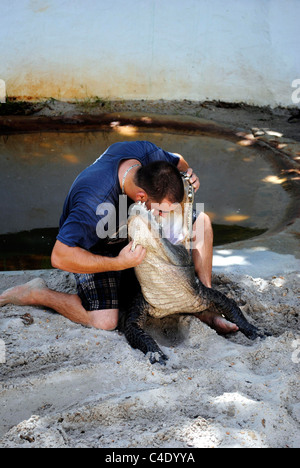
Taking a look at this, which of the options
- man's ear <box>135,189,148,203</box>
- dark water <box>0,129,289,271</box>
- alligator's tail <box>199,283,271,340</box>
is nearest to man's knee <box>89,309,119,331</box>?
alligator's tail <box>199,283,271,340</box>

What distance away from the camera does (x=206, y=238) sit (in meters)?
3.25

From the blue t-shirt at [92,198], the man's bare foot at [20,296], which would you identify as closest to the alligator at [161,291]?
the blue t-shirt at [92,198]

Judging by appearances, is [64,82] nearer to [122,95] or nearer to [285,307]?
[122,95]

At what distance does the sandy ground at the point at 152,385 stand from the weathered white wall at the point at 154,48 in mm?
5248

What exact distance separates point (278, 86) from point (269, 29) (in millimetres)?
948

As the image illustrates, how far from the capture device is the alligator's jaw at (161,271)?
8.41 ft

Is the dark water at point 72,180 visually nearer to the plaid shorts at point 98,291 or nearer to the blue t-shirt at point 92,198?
the plaid shorts at point 98,291

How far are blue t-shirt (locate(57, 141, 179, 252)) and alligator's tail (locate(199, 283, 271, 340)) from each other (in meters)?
0.71

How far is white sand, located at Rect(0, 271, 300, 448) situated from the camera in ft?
6.17

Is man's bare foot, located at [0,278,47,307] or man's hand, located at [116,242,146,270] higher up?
man's hand, located at [116,242,146,270]

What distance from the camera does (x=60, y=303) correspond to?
2.96 metres

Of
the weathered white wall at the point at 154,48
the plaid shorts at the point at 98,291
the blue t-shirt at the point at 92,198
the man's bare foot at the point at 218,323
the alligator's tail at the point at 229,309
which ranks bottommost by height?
the man's bare foot at the point at 218,323

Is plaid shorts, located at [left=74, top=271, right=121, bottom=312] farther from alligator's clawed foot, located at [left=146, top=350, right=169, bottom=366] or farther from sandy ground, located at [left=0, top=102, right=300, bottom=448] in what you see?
alligator's clawed foot, located at [left=146, top=350, right=169, bottom=366]

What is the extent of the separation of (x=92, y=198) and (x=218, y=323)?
1.08m
